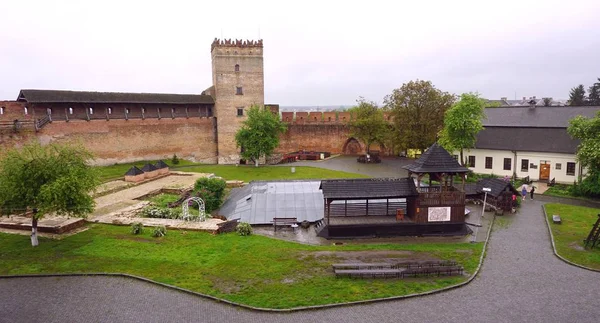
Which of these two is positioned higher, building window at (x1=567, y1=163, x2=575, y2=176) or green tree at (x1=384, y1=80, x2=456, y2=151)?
green tree at (x1=384, y1=80, x2=456, y2=151)

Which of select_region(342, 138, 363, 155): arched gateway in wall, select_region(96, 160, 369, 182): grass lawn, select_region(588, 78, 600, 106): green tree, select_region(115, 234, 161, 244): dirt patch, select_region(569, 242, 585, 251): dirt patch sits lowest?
select_region(569, 242, 585, 251): dirt patch

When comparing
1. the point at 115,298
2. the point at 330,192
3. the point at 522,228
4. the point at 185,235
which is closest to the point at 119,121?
the point at 185,235

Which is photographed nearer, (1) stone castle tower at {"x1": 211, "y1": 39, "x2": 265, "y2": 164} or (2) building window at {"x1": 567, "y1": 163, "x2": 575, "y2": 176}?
(2) building window at {"x1": 567, "y1": 163, "x2": 575, "y2": 176}

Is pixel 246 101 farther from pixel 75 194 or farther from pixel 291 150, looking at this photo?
pixel 75 194

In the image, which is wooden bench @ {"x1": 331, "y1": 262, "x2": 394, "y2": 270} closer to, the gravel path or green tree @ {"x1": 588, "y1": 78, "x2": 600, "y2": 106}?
the gravel path

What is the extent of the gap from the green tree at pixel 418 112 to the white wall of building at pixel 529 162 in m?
4.98

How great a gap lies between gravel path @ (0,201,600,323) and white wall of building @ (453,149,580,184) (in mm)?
17081

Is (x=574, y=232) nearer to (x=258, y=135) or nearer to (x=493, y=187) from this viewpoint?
(x=493, y=187)

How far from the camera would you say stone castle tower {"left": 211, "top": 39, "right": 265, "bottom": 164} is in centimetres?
3906

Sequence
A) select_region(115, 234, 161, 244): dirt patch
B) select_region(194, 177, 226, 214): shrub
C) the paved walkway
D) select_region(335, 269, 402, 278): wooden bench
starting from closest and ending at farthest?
select_region(335, 269, 402, 278): wooden bench → select_region(115, 234, 161, 244): dirt patch → select_region(194, 177, 226, 214): shrub → the paved walkway

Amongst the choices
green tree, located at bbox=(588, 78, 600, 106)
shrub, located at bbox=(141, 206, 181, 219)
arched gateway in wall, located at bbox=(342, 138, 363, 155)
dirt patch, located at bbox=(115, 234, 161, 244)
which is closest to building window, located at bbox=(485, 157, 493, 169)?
arched gateway in wall, located at bbox=(342, 138, 363, 155)

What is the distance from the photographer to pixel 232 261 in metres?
14.2

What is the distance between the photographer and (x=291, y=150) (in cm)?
4609

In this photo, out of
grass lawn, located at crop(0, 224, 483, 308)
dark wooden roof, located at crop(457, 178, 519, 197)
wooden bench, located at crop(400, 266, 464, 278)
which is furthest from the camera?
dark wooden roof, located at crop(457, 178, 519, 197)
